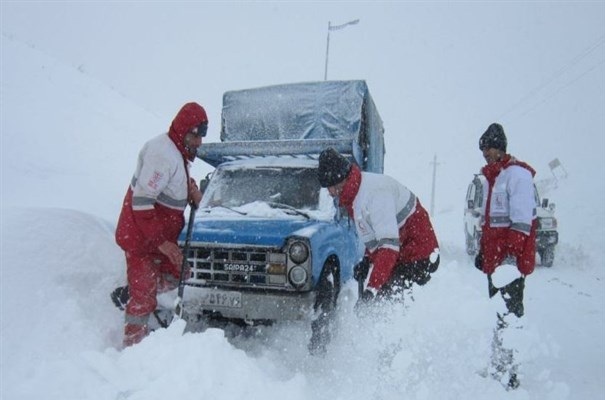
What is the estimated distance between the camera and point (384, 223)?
11.5 ft

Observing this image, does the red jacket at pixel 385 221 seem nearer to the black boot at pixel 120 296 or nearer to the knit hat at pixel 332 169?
the knit hat at pixel 332 169

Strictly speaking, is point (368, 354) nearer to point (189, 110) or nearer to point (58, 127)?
point (189, 110)

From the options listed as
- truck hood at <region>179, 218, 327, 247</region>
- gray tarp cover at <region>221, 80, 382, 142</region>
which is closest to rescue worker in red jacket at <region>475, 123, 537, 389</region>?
truck hood at <region>179, 218, 327, 247</region>

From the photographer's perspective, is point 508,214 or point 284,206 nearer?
point 508,214

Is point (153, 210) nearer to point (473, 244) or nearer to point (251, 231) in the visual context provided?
point (251, 231)

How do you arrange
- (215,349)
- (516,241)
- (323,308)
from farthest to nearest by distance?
(323,308) → (516,241) → (215,349)

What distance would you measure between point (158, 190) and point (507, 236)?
2.92m

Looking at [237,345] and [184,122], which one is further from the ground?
[184,122]

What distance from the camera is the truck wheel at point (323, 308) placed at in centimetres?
421

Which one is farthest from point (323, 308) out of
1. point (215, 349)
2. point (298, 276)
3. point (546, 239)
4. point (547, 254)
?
point (547, 254)

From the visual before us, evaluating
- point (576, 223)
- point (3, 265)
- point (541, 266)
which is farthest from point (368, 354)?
point (576, 223)

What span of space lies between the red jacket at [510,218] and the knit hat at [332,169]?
1408mm

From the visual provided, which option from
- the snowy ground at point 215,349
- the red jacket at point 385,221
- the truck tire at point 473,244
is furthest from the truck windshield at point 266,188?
the truck tire at point 473,244

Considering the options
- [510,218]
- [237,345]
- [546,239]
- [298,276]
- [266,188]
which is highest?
[266,188]
